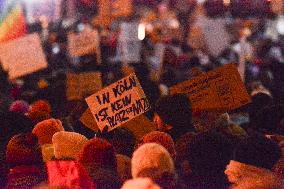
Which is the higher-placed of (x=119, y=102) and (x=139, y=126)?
(x=119, y=102)

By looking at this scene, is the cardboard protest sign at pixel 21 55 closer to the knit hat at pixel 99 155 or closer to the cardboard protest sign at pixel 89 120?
the cardboard protest sign at pixel 89 120

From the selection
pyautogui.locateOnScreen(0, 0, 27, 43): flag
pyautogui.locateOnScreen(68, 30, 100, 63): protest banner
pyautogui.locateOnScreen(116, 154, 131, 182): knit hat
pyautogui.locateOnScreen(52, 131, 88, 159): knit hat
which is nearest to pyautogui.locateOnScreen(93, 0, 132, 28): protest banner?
pyautogui.locateOnScreen(68, 30, 100, 63): protest banner

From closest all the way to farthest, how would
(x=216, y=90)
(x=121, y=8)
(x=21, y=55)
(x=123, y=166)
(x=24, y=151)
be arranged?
(x=24, y=151)
(x=123, y=166)
(x=216, y=90)
(x=21, y=55)
(x=121, y=8)

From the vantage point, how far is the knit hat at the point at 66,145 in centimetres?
478

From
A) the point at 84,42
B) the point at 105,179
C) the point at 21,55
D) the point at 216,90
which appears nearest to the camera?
the point at 105,179

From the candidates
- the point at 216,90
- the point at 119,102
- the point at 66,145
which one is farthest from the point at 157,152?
the point at 216,90

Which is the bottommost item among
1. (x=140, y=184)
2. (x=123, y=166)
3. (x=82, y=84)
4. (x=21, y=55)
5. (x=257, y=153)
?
(x=82, y=84)

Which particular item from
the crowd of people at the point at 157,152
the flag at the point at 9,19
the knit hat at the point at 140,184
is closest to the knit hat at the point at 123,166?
the crowd of people at the point at 157,152

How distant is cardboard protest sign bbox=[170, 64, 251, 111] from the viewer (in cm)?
573

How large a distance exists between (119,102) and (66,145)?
75 centimetres

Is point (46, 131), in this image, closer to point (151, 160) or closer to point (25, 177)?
point (25, 177)

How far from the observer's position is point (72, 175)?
402cm

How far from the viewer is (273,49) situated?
44.3 feet

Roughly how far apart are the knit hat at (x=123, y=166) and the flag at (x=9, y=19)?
401 cm
